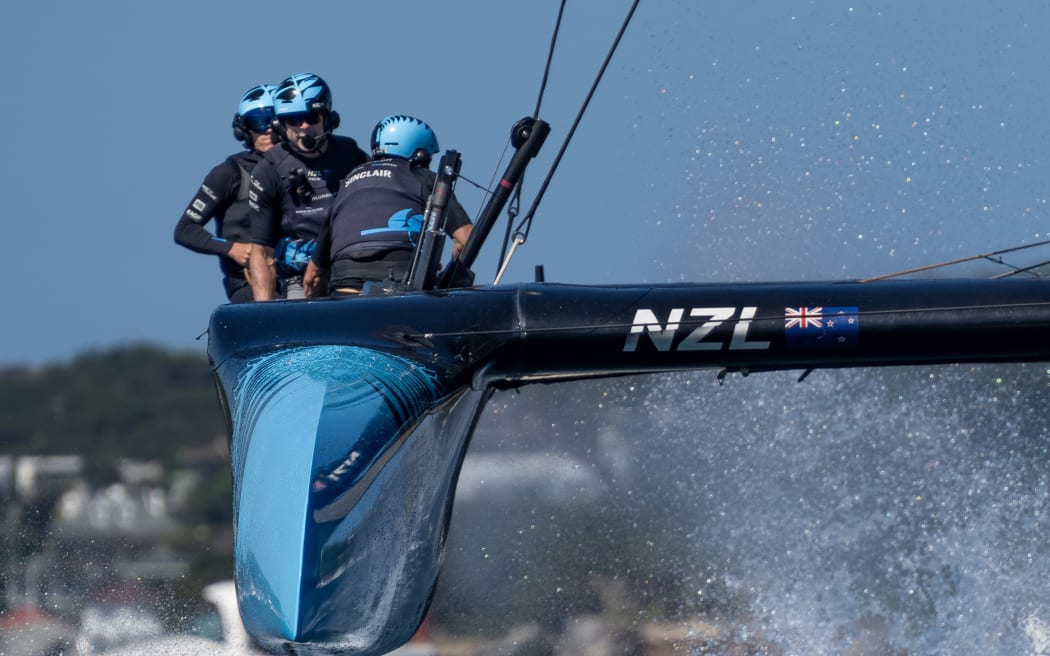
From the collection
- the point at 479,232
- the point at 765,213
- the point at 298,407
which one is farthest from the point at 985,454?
the point at 298,407

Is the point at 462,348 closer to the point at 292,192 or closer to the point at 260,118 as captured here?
the point at 292,192

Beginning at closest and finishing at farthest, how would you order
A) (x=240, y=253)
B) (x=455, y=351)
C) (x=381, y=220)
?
(x=455, y=351)
(x=381, y=220)
(x=240, y=253)

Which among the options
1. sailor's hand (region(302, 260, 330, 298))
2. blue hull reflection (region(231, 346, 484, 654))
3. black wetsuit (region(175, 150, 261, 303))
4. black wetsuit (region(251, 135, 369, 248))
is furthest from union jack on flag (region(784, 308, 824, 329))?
black wetsuit (region(175, 150, 261, 303))

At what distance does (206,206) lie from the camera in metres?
7.82

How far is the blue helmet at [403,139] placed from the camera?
666 cm

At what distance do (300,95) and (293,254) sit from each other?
685 mm

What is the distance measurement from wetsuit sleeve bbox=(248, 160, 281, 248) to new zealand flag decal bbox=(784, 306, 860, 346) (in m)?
2.63

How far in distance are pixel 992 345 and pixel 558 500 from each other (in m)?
3.52

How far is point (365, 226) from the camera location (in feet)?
20.9

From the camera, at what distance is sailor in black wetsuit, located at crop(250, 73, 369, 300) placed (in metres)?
7.12

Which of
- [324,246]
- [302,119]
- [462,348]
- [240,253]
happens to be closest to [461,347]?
[462,348]

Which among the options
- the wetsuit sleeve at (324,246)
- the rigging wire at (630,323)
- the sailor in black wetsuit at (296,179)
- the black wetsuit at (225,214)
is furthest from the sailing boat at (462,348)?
the black wetsuit at (225,214)

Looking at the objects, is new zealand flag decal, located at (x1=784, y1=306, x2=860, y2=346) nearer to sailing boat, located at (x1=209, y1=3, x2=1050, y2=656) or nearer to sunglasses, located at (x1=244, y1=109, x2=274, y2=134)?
sailing boat, located at (x1=209, y1=3, x2=1050, y2=656)

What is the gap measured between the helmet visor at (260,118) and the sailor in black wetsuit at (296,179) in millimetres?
659
